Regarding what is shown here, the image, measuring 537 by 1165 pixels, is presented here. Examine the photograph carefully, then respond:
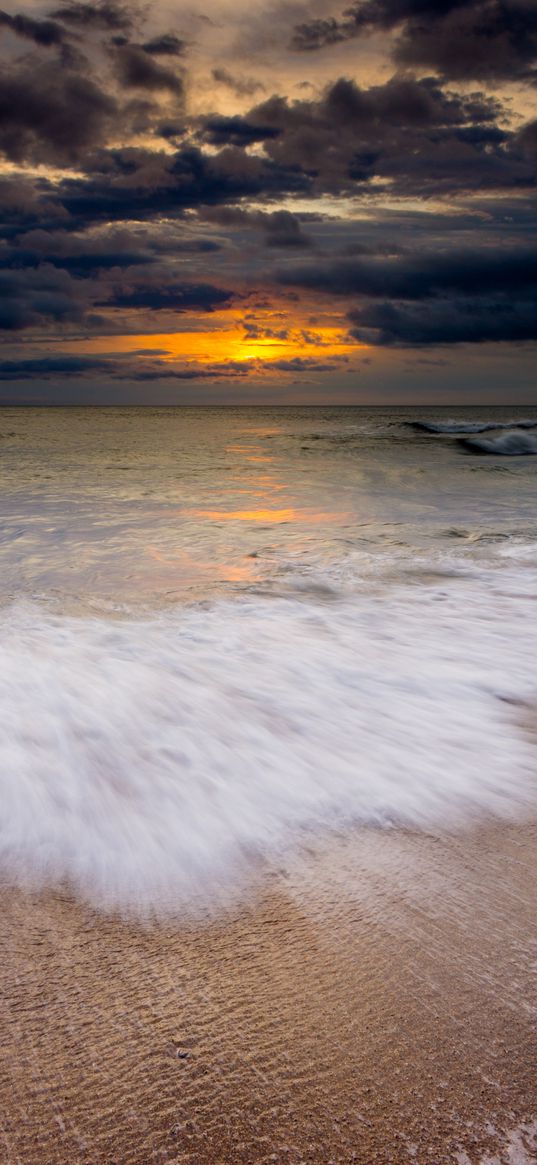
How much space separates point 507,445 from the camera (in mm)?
25141

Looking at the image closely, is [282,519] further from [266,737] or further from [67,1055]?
[67,1055]

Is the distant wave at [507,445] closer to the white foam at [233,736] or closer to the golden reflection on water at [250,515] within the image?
the golden reflection on water at [250,515]

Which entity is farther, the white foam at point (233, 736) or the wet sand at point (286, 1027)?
the white foam at point (233, 736)

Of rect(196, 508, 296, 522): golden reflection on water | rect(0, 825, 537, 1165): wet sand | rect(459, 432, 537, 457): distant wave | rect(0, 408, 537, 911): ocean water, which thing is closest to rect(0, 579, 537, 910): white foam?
rect(0, 408, 537, 911): ocean water

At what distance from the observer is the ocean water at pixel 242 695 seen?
6.34 feet

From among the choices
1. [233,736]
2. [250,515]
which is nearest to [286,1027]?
[233,736]

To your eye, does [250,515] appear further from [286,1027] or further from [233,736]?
[286,1027]

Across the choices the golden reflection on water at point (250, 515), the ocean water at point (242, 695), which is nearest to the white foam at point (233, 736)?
the ocean water at point (242, 695)

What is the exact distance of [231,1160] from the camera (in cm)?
97

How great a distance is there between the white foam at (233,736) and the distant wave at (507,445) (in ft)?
67.4

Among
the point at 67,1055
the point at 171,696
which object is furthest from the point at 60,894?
the point at 171,696

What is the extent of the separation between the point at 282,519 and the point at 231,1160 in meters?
7.54

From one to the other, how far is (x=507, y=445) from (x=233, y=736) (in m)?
24.7

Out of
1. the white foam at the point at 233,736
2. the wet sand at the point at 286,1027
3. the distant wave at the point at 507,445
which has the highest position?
the distant wave at the point at 507,445
